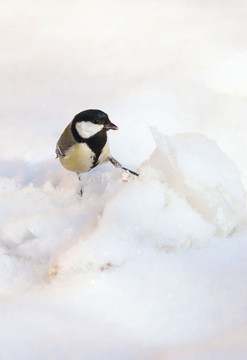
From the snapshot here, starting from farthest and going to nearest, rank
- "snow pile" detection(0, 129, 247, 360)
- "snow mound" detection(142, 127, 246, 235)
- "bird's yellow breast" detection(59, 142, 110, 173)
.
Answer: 1. "bird's yellow breast" detection(59, 142, 110, 173)
2. "snow mound" detection(142, 127, 246, 235)
3. "snow pile" detection(0, 129, 247, 360)

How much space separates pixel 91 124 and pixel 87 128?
0.02 m

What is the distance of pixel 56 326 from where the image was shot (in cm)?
110

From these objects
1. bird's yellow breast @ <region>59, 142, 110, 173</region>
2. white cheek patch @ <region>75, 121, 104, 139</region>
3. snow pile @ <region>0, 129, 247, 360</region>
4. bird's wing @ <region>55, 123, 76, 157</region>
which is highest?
white cheek patch @ <region>75, 121, 104, 139</region>

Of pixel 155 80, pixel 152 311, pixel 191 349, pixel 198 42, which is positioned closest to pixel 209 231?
pixel 152 311

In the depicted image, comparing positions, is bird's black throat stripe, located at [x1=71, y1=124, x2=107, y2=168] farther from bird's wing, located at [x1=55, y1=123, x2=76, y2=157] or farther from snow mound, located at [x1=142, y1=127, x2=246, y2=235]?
snow mound, located at [x1=142, y1=127, x2=246, y2=235]

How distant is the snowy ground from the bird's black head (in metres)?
0.13

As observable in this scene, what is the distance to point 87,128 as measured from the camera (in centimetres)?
190

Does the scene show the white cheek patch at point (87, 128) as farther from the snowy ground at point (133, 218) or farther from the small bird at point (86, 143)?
the snowy ground at point (133, 218)

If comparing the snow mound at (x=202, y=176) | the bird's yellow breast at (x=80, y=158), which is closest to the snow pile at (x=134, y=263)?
the snow mound at (x=202, y=176)

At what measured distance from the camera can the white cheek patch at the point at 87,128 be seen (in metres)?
1.88

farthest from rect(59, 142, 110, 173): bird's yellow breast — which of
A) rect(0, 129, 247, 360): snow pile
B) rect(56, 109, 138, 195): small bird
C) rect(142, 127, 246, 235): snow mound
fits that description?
rect(142, 127, 246, 235): snow mound

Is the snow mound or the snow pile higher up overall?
the snow mound

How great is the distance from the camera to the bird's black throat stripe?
1.89 m

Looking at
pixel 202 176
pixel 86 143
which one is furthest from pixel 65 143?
pixel 202 176
